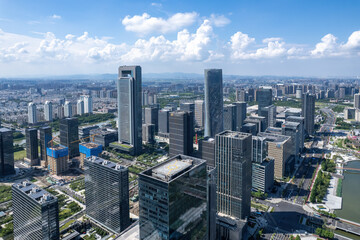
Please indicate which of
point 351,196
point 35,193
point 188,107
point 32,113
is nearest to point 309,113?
point 188,107

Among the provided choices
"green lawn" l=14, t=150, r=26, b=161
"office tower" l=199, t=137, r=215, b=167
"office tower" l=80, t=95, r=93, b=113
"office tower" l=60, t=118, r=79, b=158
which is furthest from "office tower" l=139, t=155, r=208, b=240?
"office tower" l=80, t=95, r=93, b=113

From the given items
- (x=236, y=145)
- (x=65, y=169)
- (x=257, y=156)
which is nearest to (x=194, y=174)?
(x=236, y=145)

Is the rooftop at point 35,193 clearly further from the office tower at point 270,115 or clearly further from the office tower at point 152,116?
the office tower at point 270,115

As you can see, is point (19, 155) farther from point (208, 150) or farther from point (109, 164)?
point (208, 150)

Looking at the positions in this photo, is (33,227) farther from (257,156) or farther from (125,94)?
(125,94)

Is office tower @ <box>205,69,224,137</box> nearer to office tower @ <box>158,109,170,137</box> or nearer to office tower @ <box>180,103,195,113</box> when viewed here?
office tower @ <box>158,109,170,137</box>
